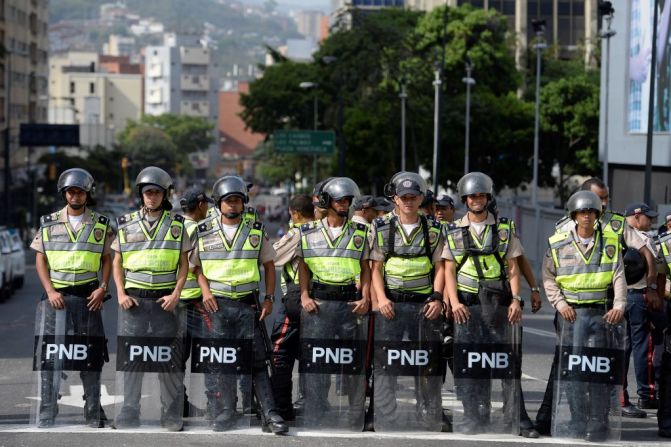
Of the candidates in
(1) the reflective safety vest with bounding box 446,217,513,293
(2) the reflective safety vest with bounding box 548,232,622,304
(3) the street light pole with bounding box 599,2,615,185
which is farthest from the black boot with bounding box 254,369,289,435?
(3) the street light pole with bounding box 599,2,615,185

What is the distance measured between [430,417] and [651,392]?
260cm

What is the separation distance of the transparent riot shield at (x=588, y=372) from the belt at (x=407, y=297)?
3.73 feet

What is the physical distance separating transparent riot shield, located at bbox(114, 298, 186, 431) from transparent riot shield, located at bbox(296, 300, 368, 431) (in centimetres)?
105

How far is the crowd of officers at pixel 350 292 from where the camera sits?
11.6m

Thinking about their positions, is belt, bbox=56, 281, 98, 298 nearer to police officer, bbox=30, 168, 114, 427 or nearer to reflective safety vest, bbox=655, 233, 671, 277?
police officer, bbox=30, 168, 114, 427

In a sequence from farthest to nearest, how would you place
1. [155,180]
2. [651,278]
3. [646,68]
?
[646,68] < [651,278] < [155,180]

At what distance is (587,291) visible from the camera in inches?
455

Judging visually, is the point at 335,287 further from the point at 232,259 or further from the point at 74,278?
the point at 74,278

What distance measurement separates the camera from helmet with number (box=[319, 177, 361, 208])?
11.7 m

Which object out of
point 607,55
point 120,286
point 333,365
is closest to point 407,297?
point 333,365

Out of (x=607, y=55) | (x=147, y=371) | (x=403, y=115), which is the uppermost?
(x=607, y=55)

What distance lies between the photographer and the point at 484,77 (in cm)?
7338

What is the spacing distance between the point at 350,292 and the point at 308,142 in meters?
61.6

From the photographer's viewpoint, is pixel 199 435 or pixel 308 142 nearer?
pixel 199 435
